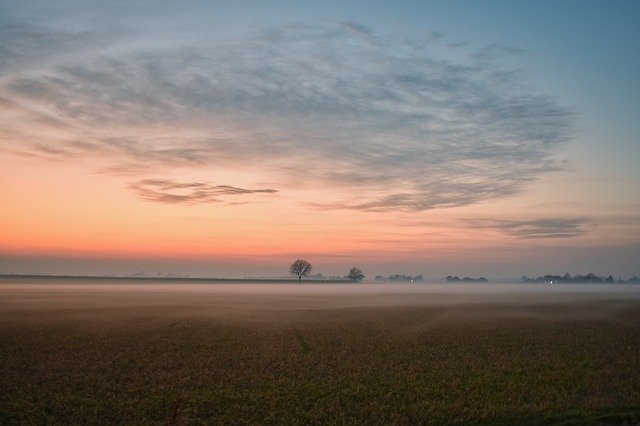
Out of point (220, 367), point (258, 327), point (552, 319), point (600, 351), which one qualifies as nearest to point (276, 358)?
point (220, 367)

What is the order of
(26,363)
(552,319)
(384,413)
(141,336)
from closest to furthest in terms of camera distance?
(384,413) → (26,363) → (141,336) → (552,319)

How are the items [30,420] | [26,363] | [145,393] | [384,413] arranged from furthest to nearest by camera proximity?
[26,363] → [145,393] → [384,413] → [30,420]

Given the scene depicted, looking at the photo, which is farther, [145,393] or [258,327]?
[258,327]

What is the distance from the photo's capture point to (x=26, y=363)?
1143 inches

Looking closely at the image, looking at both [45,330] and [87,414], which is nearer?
[87,414]

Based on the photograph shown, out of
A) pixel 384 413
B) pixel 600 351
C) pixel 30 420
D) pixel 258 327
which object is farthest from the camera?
pixel 258 327

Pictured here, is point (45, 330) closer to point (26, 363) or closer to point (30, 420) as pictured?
point (26, 363)

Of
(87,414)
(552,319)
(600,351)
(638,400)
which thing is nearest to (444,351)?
(600,351)

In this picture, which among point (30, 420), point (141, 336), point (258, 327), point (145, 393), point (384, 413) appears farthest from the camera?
point (258, 327)

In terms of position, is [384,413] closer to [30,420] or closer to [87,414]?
[87,414]

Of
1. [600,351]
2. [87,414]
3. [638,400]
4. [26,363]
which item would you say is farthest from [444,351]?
[26,363]

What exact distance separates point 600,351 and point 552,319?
25846mm

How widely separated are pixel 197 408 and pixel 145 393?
12.1 feet

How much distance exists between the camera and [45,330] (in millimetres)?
43312
